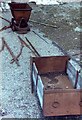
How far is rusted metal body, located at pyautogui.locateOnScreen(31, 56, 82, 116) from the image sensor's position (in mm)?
3609

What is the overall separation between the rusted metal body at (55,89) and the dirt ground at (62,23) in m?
1.74

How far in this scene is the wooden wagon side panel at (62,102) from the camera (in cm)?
360

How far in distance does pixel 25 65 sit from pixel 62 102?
7.01 feet

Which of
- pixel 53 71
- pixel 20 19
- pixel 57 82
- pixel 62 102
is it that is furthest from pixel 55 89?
pixel 20 19

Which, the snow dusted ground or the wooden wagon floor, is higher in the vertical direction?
the wooden wagon floor

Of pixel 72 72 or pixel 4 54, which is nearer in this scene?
pixel 72 72

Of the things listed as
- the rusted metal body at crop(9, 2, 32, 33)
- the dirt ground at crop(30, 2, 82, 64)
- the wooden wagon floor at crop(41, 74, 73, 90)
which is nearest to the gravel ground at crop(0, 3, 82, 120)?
the dirt ground at crop(30, 2, 82, 64)

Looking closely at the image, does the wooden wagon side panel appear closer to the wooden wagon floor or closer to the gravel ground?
the gravel ground

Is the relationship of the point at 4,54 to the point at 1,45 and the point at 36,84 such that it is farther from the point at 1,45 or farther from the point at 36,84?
Answer: the point at 36,84

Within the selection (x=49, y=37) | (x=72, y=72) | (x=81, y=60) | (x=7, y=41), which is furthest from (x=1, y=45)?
(x=72, y=72)

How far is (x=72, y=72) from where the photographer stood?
174 inches

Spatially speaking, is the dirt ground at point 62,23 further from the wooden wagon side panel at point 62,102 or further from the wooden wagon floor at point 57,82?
the wooden wagon side panel at point 62,102

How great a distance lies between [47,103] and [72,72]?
0.96m

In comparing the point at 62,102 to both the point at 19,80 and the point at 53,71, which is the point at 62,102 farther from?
the point at 19,80
